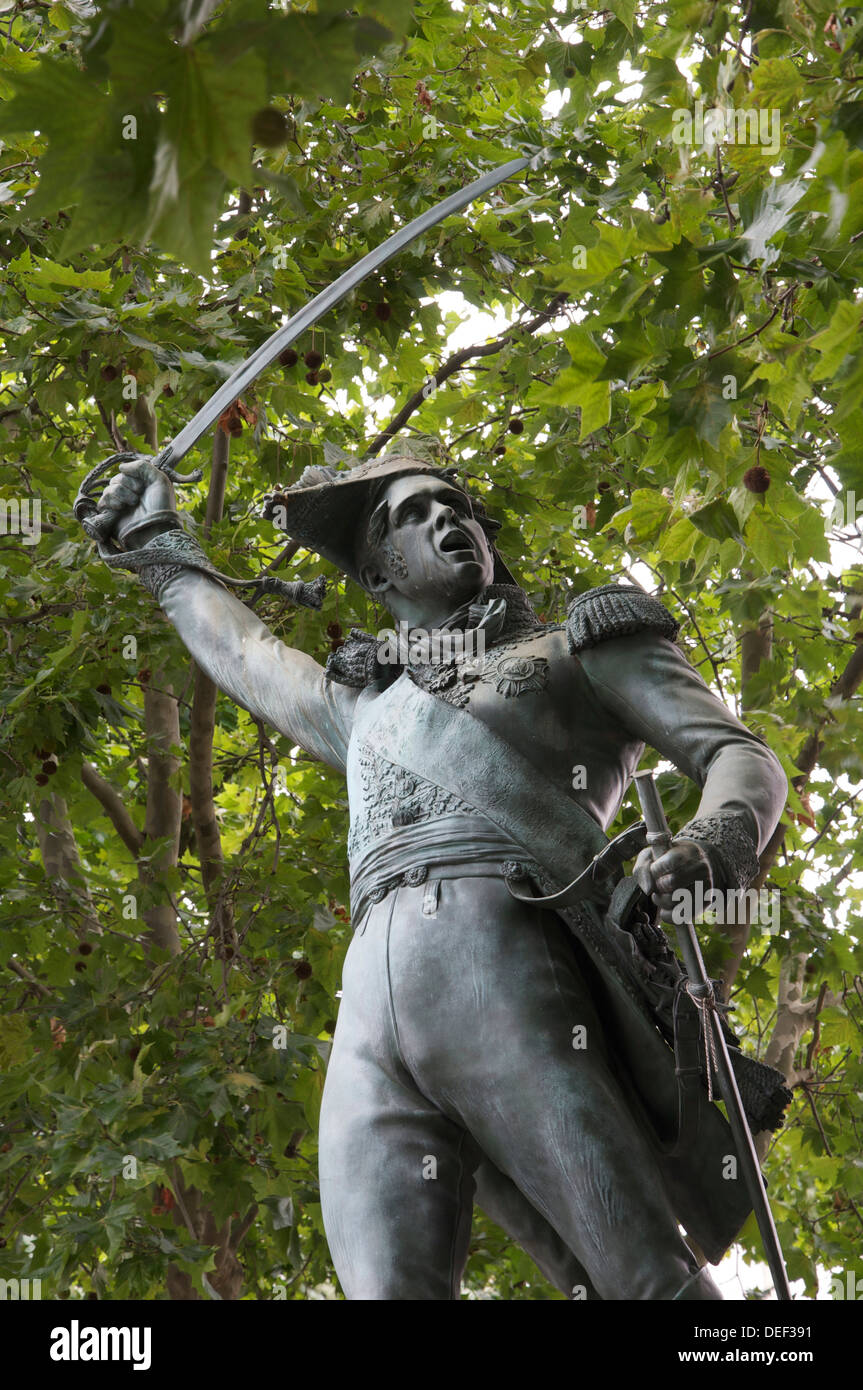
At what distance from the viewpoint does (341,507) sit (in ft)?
14.3

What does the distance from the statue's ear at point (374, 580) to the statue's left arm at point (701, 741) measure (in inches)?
27.8

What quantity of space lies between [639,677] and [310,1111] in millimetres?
3579

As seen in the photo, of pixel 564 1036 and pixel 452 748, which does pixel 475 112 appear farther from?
pixel 564 1036

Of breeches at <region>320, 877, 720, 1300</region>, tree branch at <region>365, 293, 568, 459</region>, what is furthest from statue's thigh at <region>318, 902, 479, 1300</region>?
tree branch at <region>365, 293, 568, 459</region>

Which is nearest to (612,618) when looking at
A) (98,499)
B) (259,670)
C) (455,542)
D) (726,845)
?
(455,542)

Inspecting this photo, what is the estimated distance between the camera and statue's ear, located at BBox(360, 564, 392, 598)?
4.30 metres

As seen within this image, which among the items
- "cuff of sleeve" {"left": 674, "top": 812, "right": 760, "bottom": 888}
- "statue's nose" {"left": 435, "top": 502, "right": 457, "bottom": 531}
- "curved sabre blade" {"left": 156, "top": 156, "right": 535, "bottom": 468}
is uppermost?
"curved sabre blade" {"left": 156, "top": 156, "right": 535, "bottom": 468}

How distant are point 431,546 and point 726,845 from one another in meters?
1.31

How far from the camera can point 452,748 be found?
3764 mm

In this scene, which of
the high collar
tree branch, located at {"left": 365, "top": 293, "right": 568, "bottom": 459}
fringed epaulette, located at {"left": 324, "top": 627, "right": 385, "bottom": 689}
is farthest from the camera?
tree branch, located at {"left": 365, "top": 293, "right": 568, "bottom": 459}

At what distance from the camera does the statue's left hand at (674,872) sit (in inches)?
122

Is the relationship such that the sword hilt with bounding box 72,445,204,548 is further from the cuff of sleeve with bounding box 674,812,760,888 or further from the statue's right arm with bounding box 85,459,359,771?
the cuff of sleeve with bounding box 674,812,760,888
